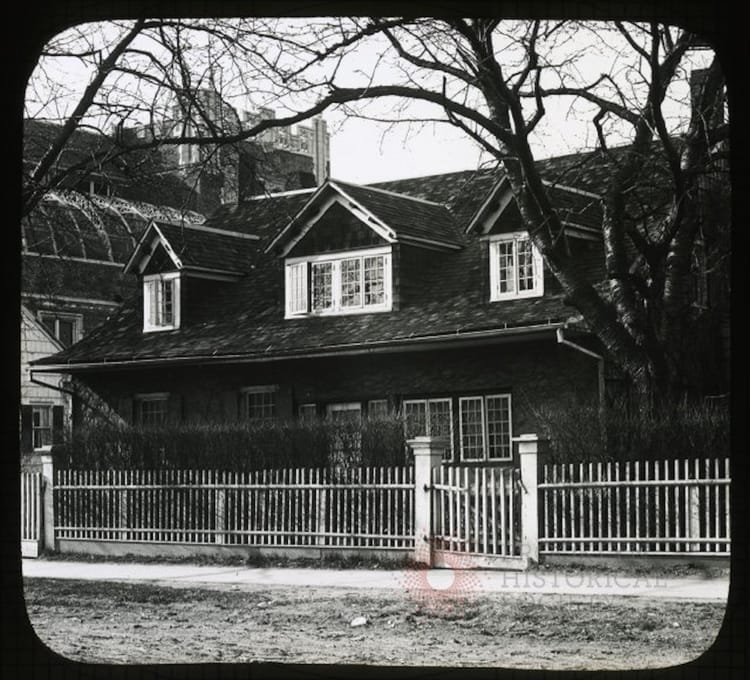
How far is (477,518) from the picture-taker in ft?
35.5

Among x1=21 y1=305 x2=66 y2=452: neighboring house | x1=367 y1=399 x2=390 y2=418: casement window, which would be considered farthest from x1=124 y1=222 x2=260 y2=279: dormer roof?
x1=367 y1=399 x2=390 y2=418: casement window

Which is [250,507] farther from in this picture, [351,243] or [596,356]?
[596,356]

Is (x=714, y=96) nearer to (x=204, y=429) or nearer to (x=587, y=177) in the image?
(x=587, y=177)

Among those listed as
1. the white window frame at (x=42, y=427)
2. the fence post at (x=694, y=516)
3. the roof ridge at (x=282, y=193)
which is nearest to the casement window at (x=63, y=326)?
the white window frame at (x=42, y=427)

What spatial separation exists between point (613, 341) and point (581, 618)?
3148mm

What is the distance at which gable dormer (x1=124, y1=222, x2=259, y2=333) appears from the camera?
8.59 m

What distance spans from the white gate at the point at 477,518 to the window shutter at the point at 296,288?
7.16 ft

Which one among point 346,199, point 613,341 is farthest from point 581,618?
point 346,199

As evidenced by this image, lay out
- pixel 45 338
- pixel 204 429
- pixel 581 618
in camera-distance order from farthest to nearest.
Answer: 1. pixel 204 429
2. pixel 45 338
3. pixel 581 618

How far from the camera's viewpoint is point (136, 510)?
11633mm

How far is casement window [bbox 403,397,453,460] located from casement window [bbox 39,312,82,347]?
11.2 feet

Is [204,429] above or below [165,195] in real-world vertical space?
below

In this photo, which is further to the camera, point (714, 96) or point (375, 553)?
point (375, 553)

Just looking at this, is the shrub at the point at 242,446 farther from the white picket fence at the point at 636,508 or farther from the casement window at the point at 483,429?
the white picket fence at the point at 636,508
